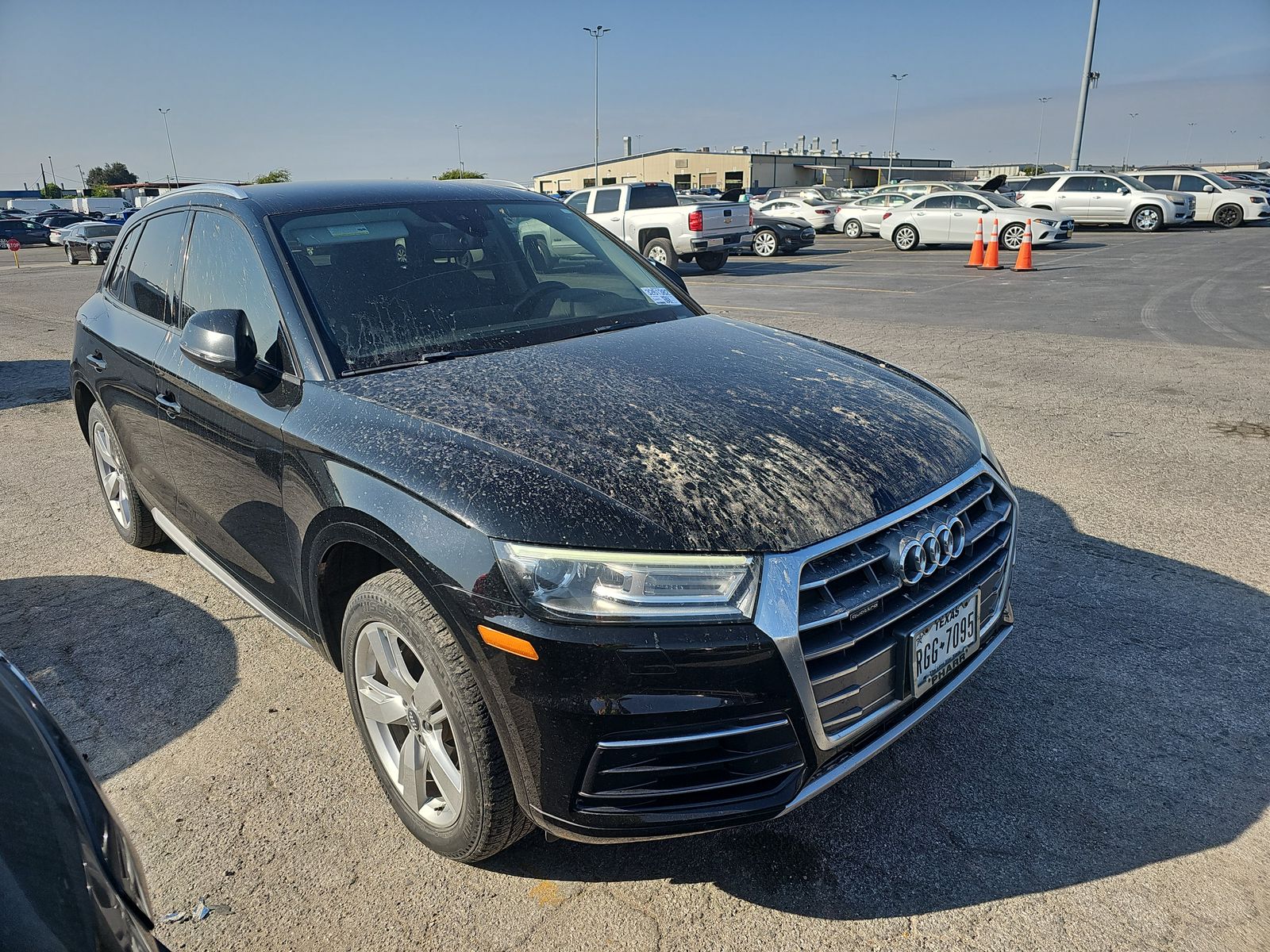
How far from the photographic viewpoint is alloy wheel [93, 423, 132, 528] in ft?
14.4

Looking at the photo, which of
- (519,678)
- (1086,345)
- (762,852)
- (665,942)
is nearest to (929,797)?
(762,852)

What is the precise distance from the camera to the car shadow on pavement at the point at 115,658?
308cm

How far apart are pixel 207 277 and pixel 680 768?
8.42 ft

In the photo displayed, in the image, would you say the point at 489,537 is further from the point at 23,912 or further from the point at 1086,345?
the point at 1086,345

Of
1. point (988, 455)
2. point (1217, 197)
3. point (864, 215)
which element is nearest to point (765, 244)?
point (864, 215)

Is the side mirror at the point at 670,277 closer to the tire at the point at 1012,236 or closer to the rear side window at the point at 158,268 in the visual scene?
the rear side window at the point at 158,268

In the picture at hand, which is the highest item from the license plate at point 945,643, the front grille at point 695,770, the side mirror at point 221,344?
the side mirror at point 221,344

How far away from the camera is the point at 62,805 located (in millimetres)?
1408

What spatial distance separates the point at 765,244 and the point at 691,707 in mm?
21928

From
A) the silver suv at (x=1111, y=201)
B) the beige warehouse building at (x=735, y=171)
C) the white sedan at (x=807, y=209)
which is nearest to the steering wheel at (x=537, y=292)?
the white sedan at (x=807, y=209)

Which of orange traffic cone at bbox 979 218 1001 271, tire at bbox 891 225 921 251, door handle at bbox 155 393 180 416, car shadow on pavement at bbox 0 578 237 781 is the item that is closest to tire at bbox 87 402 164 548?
car shadow on pavement at bbox 0 578 237 781

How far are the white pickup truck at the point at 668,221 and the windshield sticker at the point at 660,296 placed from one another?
15.1m

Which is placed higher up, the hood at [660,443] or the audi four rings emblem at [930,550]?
the hood at [660,443]

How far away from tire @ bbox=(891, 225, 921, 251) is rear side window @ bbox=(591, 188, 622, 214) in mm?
8888
